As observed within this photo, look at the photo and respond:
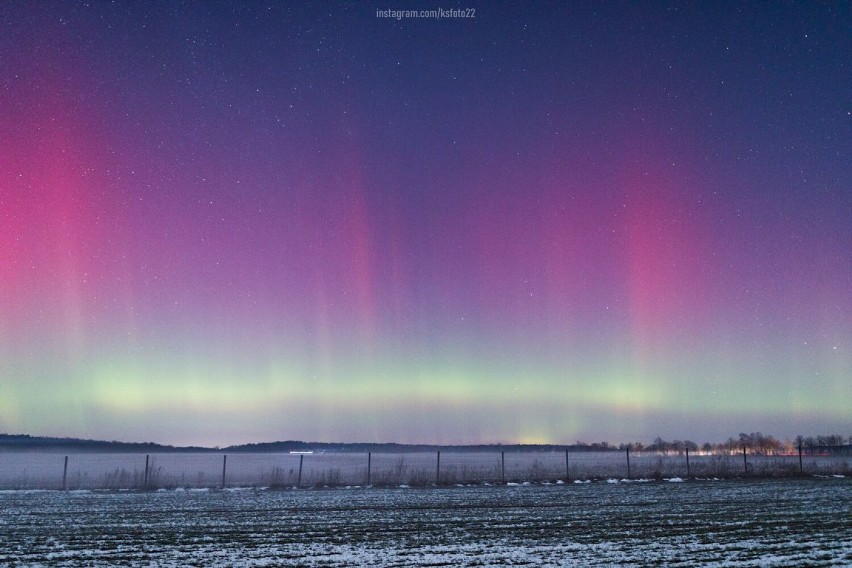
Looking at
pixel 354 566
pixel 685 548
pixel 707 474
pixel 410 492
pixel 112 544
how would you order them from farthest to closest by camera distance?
pixel 707 474
pixel 410 492
pixel 112 544
pixel 685 548
pixel 354 566

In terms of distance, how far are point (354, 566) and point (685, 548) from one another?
6.36 m

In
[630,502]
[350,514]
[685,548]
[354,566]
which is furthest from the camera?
[630,502]

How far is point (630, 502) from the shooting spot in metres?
22.5

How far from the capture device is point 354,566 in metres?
11.5

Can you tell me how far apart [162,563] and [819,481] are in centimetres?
3140

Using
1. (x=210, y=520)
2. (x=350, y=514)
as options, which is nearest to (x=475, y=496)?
(x=350, y=514)

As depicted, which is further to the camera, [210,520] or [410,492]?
[410,492]

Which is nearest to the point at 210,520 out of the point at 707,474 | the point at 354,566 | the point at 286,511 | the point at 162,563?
the point at 286,511

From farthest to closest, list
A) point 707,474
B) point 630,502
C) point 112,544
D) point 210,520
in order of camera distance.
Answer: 1. point 707,474
2. point 630,502
3. point 210,520
4. point 112,544

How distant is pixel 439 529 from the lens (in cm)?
1620

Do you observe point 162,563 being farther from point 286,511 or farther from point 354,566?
point 286,511

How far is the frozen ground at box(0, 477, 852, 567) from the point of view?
12.3m

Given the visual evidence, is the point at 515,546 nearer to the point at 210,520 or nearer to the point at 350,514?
the point at 350,514

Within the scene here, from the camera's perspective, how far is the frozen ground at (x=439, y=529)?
12.3 metres
